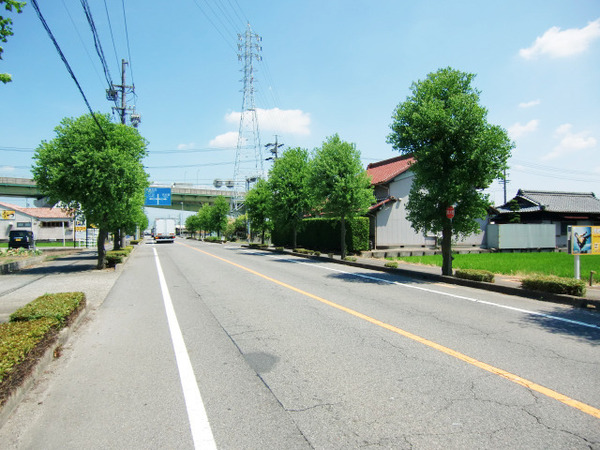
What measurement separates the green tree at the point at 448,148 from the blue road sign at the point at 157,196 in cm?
3757

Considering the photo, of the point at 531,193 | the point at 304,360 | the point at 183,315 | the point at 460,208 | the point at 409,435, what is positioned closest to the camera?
the point at 409,435

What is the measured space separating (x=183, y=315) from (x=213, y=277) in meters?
5.94

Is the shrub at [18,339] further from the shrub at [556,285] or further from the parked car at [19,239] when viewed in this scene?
the parked car at [19,239]

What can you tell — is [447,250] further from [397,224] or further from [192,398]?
[397,224]

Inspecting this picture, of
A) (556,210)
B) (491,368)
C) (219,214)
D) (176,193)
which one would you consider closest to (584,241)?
(491,368)

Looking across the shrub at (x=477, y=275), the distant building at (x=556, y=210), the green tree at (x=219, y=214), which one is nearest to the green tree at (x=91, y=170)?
the shrub at (x=477, y=275)

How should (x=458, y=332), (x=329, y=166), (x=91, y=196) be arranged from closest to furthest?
(x=458, y=332) < (x=91, y=196) < (x=329, y=166)

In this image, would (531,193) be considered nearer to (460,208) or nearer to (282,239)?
(282,239)

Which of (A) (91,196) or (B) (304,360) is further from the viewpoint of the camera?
(A) (91,196)

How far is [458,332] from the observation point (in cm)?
591

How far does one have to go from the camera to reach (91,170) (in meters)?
14.7

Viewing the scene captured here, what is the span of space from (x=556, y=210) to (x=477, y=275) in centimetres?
2824

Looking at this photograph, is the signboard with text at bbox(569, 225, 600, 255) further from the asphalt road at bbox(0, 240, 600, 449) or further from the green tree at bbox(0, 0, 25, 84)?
the green tree at bbox(0, 0, 25, 84)

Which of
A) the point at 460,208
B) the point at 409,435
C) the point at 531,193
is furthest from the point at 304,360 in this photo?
the point at 531,193
